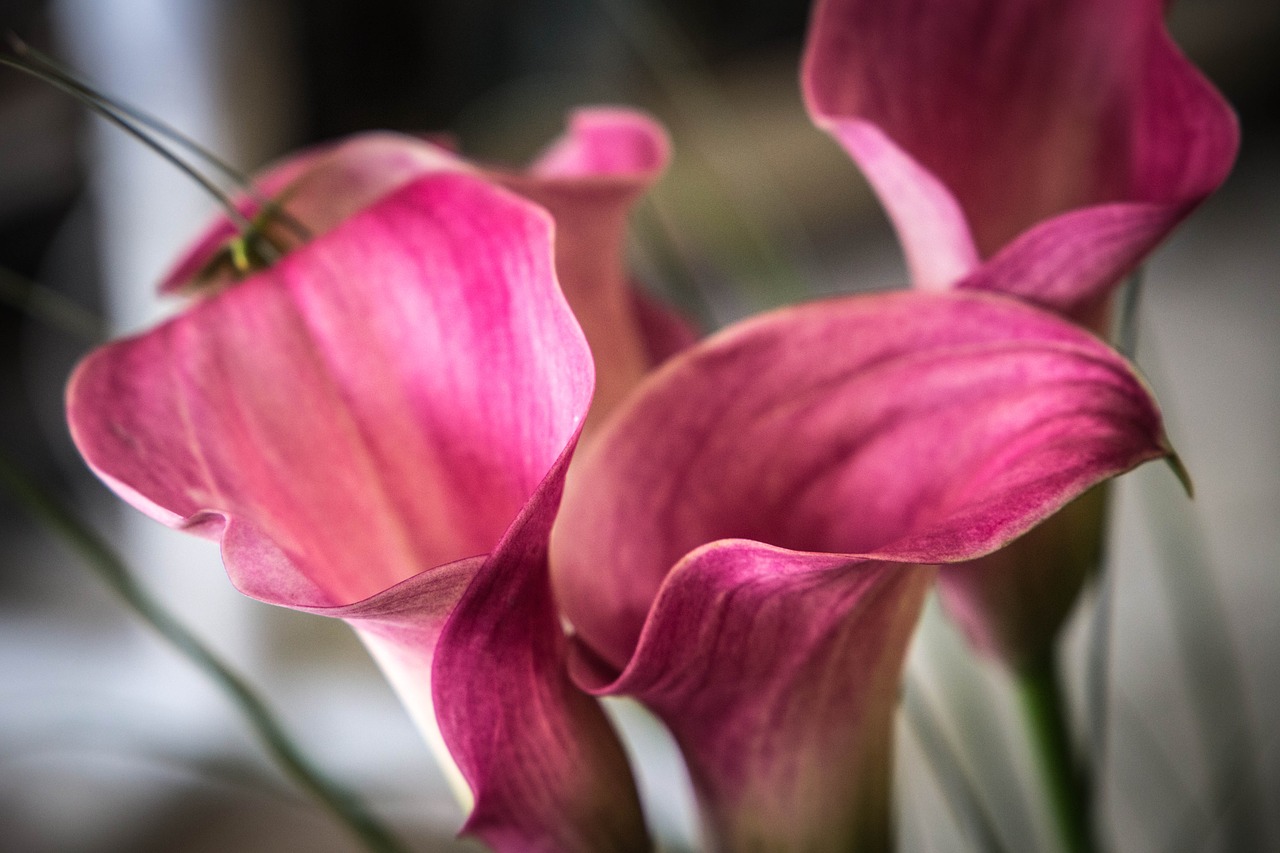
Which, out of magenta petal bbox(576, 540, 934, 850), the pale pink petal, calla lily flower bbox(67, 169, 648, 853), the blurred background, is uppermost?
the pale pink petal

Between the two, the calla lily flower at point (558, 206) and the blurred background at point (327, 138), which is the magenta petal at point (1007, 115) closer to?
the calla lily flower at point (558, 206)

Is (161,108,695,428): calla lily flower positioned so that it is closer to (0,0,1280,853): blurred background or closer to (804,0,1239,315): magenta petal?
(804,0,1239,315): magenta petal

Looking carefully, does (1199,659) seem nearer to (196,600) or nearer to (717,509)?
(717,509)

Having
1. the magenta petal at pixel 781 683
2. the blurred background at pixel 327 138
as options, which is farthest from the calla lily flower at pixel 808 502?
the blurred background at pixel 327 138

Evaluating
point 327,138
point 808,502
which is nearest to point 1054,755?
point 808,502

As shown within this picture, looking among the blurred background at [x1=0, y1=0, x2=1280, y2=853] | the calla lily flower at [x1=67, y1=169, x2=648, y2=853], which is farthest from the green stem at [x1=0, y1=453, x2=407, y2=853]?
the blurred background at [x1=0, y1=0, x2=1280, y2=853]

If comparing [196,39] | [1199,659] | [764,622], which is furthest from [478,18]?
[764,622]
